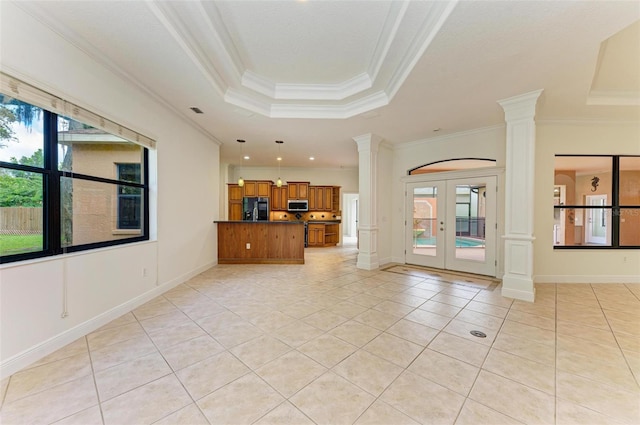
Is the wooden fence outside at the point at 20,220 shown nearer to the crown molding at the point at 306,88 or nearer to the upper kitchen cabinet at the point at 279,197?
the crown molding at the point at 306,88

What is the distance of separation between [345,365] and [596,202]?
5845 mm

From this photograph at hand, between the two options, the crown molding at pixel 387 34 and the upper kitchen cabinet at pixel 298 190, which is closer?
the crown molding at pixel 387 34

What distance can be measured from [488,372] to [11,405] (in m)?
3.43

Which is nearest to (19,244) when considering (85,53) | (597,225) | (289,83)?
(85,53)

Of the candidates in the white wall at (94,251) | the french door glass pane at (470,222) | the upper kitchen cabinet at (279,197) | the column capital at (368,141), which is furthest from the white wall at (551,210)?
the upper kitchen cabinet at (279,197)

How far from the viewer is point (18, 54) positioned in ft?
6.60

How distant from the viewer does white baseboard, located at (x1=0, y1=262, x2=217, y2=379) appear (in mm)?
1968

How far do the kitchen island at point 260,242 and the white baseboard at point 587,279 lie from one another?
4.89 metres

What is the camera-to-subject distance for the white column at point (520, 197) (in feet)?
11.7

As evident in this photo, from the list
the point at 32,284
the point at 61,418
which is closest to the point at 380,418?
the point at 61,418

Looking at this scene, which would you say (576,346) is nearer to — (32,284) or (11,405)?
(11,405)

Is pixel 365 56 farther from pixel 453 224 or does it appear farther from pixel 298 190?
pixel 298 190

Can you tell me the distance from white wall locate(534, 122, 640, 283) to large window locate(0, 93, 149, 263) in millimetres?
6704

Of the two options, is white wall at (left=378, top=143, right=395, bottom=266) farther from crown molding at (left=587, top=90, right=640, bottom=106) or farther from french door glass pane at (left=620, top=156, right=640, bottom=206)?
french door glass pane at (left=620, top=156, right=640, bottom=206)
